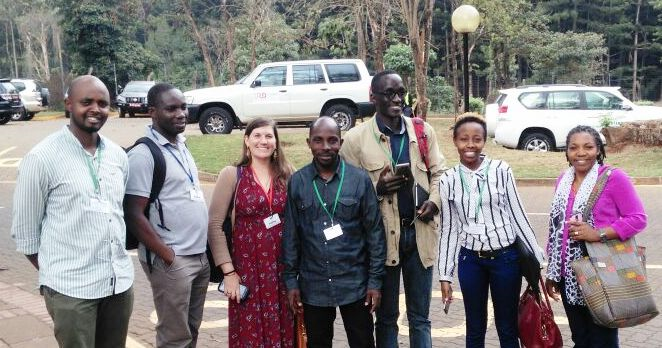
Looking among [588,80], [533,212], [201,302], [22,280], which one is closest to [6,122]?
[22,280]

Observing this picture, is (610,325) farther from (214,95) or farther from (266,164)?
(214,95)

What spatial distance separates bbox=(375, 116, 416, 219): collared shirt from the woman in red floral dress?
2.11ft

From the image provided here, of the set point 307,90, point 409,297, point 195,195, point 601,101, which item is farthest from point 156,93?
point 601,101

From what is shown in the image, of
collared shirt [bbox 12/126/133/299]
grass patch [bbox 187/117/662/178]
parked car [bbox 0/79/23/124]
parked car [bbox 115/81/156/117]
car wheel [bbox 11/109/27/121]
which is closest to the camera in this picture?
collared shirt [bbox 12/126/133/299]

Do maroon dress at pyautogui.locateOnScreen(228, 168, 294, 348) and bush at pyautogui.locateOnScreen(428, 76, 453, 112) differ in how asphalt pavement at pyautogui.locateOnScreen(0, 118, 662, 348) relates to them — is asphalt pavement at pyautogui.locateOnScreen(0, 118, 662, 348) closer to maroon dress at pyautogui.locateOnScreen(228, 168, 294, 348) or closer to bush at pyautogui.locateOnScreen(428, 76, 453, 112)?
maroon dress at pyautogui.locateOnScreen(228, 168, 294, 348)

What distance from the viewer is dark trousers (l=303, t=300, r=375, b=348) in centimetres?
347

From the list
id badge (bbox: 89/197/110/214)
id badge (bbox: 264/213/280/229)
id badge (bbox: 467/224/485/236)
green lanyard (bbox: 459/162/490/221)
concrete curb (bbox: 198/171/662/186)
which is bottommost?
concrete curb (bbox: 198/171/662/186)

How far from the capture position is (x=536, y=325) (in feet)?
11.5

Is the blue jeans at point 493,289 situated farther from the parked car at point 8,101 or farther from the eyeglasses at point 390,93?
the parked car at point 8,101

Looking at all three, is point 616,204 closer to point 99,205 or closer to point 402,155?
point 402,155

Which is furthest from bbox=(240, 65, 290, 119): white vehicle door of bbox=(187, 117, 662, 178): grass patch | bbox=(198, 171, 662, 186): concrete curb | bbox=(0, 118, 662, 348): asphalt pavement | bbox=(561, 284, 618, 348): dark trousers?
bbox=(561, 284, 618, 348): dark trousers

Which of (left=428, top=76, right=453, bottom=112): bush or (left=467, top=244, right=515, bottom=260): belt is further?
(left=428, top=76, right=453, bottom=112): bush

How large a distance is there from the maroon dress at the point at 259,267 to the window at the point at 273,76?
13329mm

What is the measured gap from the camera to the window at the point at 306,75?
16.8 meters
